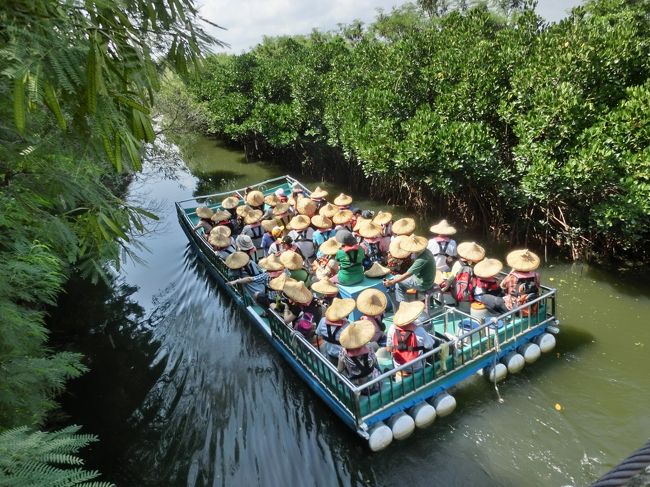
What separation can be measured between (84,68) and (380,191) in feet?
47.0

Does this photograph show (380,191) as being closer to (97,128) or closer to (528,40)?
(528,40)

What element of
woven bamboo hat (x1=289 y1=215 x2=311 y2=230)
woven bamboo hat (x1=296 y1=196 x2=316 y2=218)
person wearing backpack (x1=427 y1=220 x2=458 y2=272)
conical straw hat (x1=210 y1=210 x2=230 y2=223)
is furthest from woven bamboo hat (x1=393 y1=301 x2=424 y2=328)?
conical straw hat (x1=210 y1=210 x2=230 y2=223)

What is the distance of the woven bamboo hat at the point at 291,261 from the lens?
24.5 ft

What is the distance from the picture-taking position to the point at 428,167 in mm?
11102

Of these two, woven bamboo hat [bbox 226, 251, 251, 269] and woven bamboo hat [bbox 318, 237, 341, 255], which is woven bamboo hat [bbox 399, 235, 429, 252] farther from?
woven bamboo hat [bbox 226, 251, 251, 269]

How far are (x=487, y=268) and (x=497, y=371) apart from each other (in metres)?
1.59

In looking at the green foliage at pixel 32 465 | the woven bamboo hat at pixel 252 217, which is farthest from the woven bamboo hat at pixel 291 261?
the green foliage at pixel 32 465

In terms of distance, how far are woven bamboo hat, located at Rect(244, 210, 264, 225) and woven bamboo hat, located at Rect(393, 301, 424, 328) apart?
5.72 meters

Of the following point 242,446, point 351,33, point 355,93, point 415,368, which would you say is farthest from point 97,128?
point 351,33

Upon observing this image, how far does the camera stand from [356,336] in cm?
547

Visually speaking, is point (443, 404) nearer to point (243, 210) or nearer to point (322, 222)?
point (322, 222)

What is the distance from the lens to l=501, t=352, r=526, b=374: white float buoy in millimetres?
6570

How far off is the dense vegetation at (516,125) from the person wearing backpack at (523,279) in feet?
8.91

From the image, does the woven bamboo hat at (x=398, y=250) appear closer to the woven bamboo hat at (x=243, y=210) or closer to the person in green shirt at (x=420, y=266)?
the person in green shirt at (x=420, y=266)
